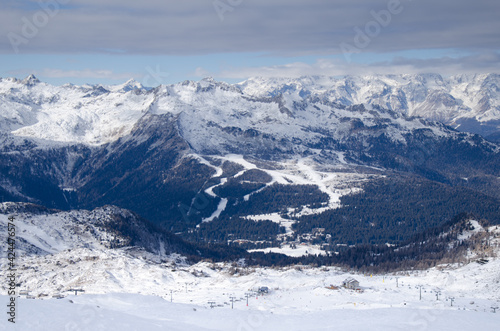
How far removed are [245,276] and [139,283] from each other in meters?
26.4

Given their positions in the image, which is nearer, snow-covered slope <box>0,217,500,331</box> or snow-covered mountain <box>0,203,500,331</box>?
snow-covered slope <box>0,217,500,331</box>

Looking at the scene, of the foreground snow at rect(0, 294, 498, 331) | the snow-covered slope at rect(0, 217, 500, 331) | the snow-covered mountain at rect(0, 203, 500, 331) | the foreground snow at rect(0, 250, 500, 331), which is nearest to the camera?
the foreground snow at rect(0, 294, 498, 331)

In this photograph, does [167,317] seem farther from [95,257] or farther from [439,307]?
[95,257]

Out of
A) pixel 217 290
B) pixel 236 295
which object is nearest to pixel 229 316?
pixel 236 295

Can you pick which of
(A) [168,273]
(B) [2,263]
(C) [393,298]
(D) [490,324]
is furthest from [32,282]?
(D) [490,324]

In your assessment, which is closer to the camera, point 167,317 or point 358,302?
point 167,317

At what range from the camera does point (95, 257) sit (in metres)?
166

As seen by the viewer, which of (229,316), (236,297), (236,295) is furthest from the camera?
(236,295)

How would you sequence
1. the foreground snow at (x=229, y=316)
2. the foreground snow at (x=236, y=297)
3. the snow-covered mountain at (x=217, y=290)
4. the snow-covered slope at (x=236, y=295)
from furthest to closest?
1. the snow-covered mountain at (x=217, y=290)
2. the snow-covered slope at (x=236, y=295)
3. the foreground snow at (x=236, y=297)
4. the foreground snow at (x=229, y=316)

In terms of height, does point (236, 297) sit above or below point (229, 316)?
above

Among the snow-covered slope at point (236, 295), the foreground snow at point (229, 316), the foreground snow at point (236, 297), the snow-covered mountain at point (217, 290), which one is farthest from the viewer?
the snow-covered mountain at point (217, 290)

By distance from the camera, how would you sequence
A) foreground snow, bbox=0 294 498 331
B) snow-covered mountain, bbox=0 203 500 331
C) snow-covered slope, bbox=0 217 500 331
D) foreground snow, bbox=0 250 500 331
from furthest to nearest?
snow-covered mountain, bbox=0 203 500 331 → snow-covered slope, bbox=0 217 500 331 → foreground snow, bbox=0 250 500 331 → foreground snow, bbox=0 294 498 331

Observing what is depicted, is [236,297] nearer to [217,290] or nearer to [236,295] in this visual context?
[236,295]

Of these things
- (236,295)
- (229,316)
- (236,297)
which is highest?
(236,295)
